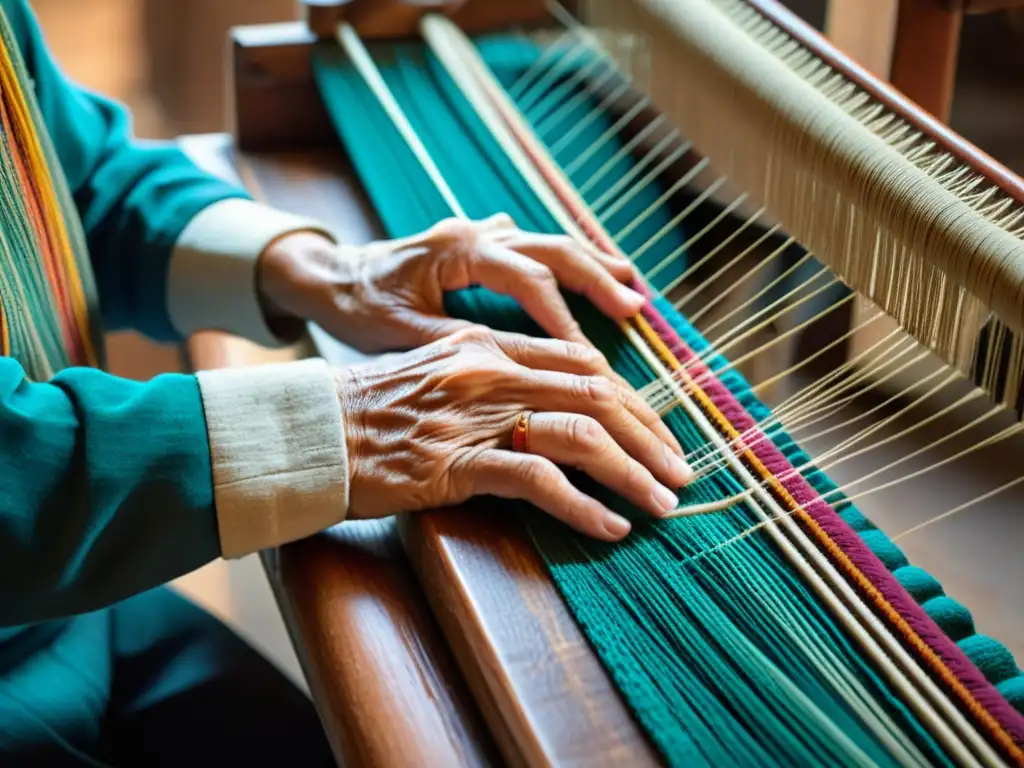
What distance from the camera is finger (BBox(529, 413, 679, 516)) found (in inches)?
32.9

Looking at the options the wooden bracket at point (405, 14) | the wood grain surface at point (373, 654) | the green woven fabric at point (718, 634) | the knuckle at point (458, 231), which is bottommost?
the wood grain surface at point (373, 654)

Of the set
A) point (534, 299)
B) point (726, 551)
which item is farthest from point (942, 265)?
point (534, 299)

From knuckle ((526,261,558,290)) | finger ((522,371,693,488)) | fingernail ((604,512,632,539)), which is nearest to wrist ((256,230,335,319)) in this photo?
knuckle ((526,261,558,290))

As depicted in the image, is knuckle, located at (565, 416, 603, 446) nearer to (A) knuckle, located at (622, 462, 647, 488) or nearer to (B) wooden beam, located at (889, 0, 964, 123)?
(A) knuckle, located at (622, 462, 647, 488)

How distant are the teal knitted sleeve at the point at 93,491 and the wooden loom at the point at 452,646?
98 millimetres

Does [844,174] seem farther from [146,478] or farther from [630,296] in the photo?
[146,478]

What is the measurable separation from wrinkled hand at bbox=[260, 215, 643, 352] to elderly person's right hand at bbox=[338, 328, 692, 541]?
0.34 ft

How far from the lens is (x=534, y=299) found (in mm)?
1021

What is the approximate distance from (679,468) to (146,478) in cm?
38

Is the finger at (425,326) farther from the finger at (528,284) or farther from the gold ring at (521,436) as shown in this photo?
the gold ring at (521,436)

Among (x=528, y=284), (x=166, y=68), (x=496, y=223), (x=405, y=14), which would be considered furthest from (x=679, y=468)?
(x=166, y=68)

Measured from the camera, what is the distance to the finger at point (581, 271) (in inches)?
40.4

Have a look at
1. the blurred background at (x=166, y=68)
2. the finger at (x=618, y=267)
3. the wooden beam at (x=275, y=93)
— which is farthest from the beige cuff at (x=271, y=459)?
the blurred background at (x=166, y=68)

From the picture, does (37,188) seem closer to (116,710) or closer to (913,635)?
(116,710)
